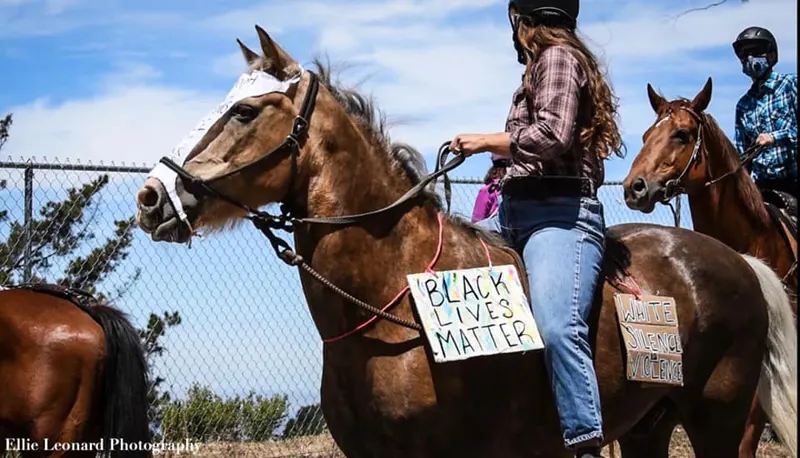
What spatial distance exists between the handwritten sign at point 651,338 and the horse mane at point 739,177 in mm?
2847

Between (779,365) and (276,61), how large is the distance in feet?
9.57

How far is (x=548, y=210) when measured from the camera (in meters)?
3.94

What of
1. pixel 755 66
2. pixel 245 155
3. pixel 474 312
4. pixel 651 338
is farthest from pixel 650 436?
pixel 755 66

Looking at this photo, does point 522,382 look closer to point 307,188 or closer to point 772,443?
point 307,188

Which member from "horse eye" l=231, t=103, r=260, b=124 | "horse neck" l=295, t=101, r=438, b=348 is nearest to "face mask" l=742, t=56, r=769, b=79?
"horse neck" l=295, t=101, r=438, b=348

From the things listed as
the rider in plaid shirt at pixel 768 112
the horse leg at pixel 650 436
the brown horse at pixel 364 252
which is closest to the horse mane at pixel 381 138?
the brown horse at pixel 364 252

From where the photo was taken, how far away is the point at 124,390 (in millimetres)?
5762

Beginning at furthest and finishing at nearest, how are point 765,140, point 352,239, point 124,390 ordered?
point 765,140 < point 124,390 < point 352,239

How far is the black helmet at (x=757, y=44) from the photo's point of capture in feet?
23.8

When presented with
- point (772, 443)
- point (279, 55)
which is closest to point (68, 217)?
point (279, 55)

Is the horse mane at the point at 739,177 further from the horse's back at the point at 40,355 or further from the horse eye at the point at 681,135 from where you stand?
the horse's back at the point at 40,355

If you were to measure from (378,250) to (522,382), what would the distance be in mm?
747

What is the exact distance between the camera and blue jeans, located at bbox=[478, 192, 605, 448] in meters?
3.72

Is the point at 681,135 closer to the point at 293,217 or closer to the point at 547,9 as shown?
the point at 547,9
